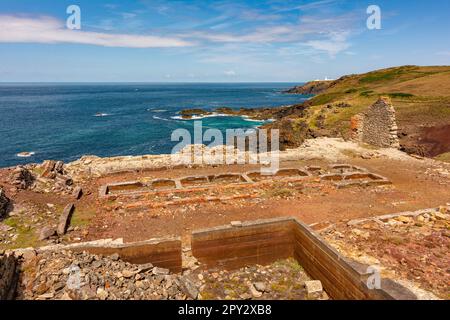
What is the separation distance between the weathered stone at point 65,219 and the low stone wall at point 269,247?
165 inches

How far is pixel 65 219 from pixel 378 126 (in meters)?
19.2

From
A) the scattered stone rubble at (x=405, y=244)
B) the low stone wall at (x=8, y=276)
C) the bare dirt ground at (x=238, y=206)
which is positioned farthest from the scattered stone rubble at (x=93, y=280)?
the scattered stone rubble at (x=405, y=244)

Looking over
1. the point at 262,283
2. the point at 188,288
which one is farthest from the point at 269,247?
the point at 188,288

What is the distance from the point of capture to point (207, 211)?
11.3 m

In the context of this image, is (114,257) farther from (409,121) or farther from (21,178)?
(409,121)

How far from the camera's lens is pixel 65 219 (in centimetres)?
1012

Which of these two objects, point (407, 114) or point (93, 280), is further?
point (407, 114)

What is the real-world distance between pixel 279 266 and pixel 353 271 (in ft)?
8.89

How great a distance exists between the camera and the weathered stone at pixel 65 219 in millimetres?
9577

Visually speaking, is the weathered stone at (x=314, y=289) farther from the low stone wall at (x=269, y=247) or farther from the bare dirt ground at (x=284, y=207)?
the bare dirt ground at (x=284, y=207)

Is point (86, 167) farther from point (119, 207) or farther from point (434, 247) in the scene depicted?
point (434, 247)

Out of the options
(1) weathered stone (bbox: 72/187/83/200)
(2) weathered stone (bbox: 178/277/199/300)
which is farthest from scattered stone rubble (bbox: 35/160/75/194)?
(2) weathered stone (bbox: 178/277/199/300)

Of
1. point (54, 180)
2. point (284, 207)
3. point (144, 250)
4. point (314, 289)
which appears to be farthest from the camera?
point (54, 180)

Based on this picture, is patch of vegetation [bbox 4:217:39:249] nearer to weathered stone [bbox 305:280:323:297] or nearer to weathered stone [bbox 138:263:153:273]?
weathered stone [bbox 138:263:153:273]
